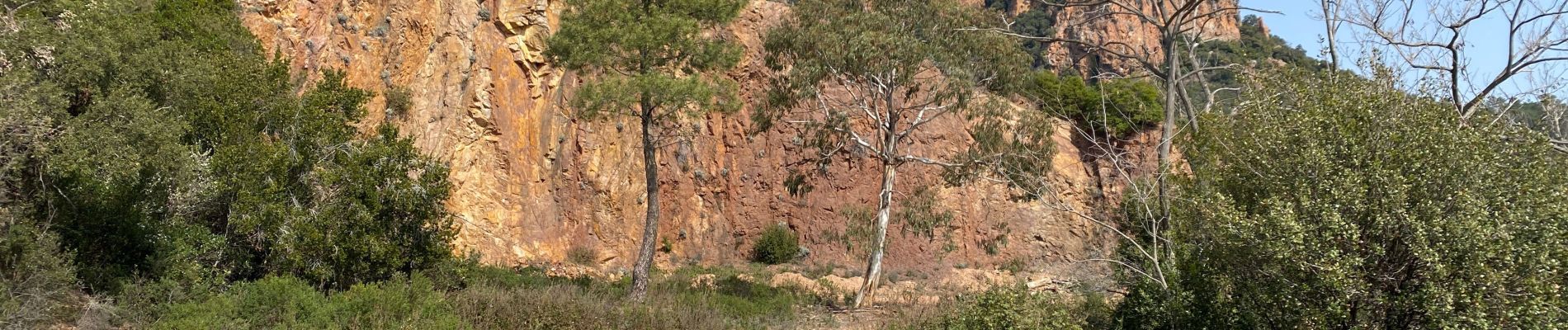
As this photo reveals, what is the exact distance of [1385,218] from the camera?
7906mm

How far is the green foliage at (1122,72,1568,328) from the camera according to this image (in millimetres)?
7637

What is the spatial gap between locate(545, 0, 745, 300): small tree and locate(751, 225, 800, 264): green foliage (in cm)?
780

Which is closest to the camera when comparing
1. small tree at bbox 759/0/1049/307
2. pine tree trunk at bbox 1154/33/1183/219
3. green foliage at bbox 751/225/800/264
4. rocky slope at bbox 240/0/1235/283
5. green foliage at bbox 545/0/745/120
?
pine tree trunk at bbox 1154/33/1183/219

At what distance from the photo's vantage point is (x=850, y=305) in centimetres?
1680

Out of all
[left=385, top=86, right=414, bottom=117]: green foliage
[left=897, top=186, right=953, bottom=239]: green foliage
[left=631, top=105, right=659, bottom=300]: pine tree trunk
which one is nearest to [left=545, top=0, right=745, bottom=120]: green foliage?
[left=631, top=105, right=659, bottom=300]: pine tree trunk

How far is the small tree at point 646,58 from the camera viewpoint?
1450cm

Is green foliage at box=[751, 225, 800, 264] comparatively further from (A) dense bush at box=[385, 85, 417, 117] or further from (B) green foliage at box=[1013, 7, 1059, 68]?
(B) green foliage at box=[1013, 7, 1059, 68]

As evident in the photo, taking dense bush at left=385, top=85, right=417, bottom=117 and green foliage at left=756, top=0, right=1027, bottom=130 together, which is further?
dense bush at left=385, top=85, right=417, bottom=117


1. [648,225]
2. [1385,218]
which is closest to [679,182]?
[648,225]

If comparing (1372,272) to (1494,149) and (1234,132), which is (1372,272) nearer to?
(1494,149)

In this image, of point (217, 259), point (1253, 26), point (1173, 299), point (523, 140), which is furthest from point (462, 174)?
point (1253, 26)

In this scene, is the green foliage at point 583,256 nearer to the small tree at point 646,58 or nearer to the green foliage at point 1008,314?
the small tree at point 646,58

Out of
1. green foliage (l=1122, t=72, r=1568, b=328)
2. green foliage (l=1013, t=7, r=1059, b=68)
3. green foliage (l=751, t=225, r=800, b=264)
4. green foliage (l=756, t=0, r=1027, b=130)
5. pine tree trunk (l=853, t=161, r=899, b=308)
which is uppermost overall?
green foliage (l=1013, t=7, r=1059, b=68)

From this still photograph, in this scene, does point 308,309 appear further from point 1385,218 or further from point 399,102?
point 1385,218
